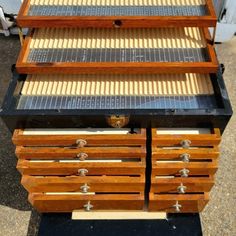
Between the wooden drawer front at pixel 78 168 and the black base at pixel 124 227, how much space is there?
0.71m

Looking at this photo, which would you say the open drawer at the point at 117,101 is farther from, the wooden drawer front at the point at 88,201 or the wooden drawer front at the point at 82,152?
the wooden drawer front at the point at 88,201

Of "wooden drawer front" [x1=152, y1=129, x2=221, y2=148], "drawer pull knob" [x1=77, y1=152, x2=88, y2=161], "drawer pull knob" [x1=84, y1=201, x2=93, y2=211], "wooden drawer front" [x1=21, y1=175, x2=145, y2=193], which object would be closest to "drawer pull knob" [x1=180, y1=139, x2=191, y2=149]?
"wooden drawer front" [x1=152, y1=129, x2=221, y2=148]

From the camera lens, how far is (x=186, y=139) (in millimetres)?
2867

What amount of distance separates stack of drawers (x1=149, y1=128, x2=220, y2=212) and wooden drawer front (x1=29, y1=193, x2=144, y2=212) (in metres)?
0.20

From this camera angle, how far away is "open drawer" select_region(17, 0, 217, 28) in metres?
2.84

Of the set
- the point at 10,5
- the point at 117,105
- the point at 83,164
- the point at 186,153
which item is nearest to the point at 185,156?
the point at 186,153

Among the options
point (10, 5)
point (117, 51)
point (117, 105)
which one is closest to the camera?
point (117, 105)

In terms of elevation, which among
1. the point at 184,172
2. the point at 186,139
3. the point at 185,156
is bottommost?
the point at 184,172

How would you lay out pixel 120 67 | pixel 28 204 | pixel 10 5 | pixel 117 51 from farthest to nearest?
1. pixel 10 5
2. pixel 28 204
3. pixel 117 51
4. pixel 120 67

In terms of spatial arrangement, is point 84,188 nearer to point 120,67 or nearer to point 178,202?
point 178,202

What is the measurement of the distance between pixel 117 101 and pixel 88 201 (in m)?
0.97

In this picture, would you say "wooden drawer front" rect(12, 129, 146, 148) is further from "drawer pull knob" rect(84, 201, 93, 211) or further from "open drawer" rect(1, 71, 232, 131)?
"drawer pull knob" rect(84, 201, 93, 211)

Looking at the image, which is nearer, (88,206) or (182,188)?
(182,188)

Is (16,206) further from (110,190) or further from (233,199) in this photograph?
(233,199)
